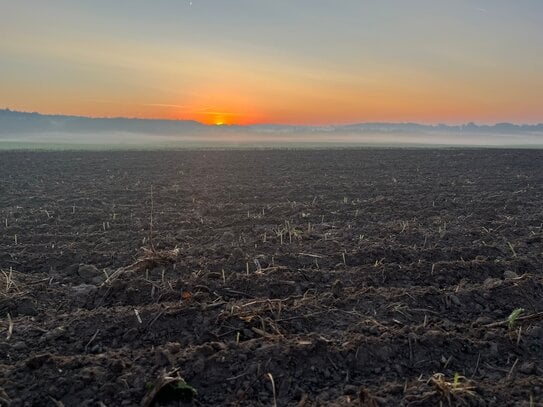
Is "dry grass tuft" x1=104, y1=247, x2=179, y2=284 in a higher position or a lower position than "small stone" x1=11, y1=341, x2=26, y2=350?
higher

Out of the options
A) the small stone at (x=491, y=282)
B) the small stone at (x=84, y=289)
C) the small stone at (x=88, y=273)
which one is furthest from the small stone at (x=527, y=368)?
the small stone at (x=88, y=273)

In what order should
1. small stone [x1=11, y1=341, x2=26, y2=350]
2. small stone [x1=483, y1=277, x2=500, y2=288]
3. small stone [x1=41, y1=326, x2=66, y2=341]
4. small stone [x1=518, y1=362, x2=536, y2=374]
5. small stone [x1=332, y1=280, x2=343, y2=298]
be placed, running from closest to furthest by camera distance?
1. small stone [x1=518, y1=362, x2=536, y2=374]
2. small stone [x1=11, y1=341, x2=26, y2=350]
3. small stone [x1=41, y1=326, x2=66, y2=341]
4. small stone [x1=332, y1=280, x2=343, y2=298]
5. small stone [x1=483, y1=277, x2=500, y2=288]

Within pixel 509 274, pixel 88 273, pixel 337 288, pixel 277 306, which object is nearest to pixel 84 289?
pixel 88 273

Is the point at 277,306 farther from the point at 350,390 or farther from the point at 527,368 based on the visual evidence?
the point at 527,368

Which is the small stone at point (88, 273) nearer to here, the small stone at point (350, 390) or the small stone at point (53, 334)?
the small stone at point (53, 334)

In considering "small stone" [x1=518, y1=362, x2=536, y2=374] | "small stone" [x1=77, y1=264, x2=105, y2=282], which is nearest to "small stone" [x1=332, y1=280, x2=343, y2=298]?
"small stone" [x1=518, y1=362, x2=536, y2=374]

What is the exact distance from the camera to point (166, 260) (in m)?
6.67

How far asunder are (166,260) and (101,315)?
1.83m

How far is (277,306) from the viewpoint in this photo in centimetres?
507

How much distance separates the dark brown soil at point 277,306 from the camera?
3760 millimetres

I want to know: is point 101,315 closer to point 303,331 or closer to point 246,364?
point 246,364

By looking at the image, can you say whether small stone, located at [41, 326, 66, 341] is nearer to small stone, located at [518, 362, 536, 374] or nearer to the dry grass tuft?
the dry grass tuft

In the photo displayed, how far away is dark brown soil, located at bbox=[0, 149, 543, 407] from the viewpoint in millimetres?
3760

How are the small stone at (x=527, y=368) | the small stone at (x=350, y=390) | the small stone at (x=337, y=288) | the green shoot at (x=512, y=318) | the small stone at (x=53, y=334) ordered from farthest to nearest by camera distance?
the small stone at (x=337, y=288) → the green shoot at (x=512, y=318) → the small stone at (x=53, y=334) → the small stone at (x=527, y=368) → the small stone at (x=350, y=390)
